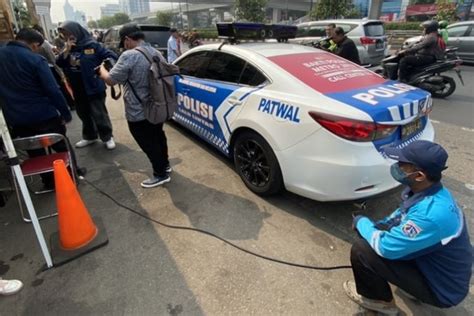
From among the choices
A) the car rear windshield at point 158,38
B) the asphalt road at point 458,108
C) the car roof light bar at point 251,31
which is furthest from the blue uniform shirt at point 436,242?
the car rear windshield at point 158,38

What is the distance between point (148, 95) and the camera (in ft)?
9.84

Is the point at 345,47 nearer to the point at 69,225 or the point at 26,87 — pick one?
the point at 26,87

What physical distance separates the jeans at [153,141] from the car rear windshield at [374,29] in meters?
8.46

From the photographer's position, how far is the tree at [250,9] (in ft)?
95.1

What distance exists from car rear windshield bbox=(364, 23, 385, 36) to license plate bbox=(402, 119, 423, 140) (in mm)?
7873

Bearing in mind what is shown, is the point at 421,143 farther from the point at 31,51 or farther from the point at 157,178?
the point at 31,51

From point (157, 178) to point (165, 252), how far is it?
120cm

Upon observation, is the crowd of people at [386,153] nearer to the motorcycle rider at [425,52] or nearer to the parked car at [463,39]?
the motorcycle rider at [425,52]

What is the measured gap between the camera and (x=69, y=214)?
2441mm

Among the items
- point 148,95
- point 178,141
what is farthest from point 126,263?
point 178,141

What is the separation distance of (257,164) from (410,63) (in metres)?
5.79

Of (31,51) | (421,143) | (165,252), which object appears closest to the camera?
(421,143)

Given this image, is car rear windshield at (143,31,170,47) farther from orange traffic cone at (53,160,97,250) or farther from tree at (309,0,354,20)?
tree at (309,0,354,20)

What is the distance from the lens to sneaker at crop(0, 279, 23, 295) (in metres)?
2.10
